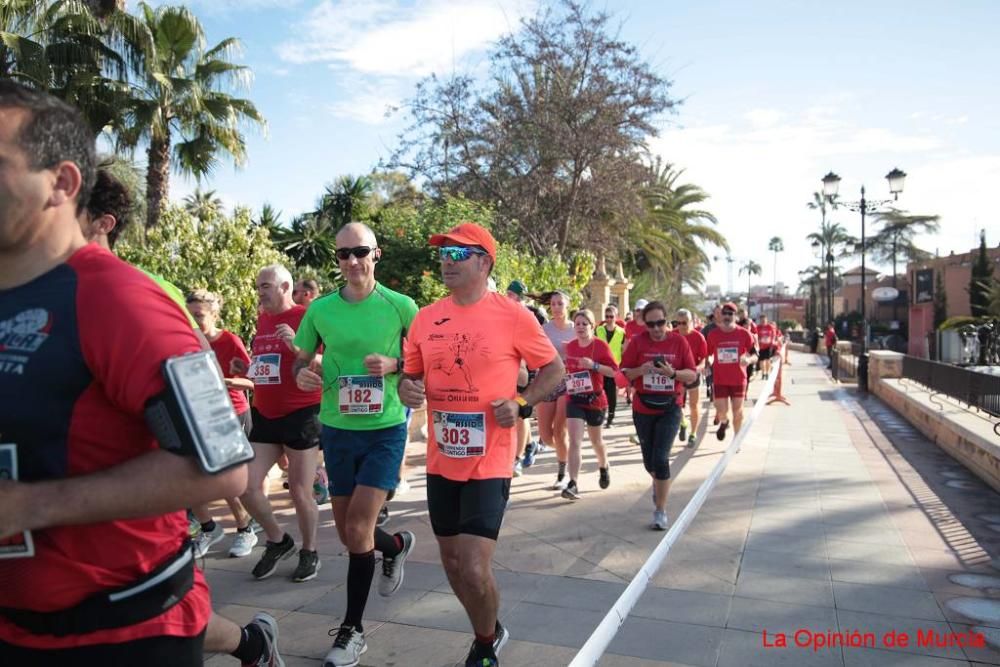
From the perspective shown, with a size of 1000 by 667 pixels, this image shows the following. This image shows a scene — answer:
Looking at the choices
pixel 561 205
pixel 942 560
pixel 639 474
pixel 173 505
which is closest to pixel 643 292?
pixel 561 205

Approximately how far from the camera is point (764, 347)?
1773 cm

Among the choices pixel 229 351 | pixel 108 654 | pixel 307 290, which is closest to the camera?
pixel 108 654

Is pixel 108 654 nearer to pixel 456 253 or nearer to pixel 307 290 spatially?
pixel 456 253

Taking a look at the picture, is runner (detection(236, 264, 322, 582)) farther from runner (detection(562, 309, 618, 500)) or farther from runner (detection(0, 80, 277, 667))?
runner (detection(0, 80, 277, 667))

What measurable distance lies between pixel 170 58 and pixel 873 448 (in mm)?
15380

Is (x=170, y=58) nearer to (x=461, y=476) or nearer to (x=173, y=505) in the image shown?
(x=461, y=476)

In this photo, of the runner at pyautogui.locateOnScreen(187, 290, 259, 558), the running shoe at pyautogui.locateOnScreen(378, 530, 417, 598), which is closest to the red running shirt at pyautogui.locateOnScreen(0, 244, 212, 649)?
the running shoe at pyautogui.locateOnScreen(378, 530, 417, 598)

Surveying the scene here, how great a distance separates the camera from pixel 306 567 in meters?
5.16

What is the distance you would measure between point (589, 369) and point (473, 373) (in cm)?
395

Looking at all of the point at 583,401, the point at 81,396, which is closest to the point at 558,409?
the point at 583,401

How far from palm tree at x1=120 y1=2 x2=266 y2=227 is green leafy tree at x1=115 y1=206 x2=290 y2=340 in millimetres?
6167

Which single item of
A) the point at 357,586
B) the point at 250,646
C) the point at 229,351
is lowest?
the point at 357,586

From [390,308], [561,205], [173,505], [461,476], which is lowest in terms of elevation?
[461,476]

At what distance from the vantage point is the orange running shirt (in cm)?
361
